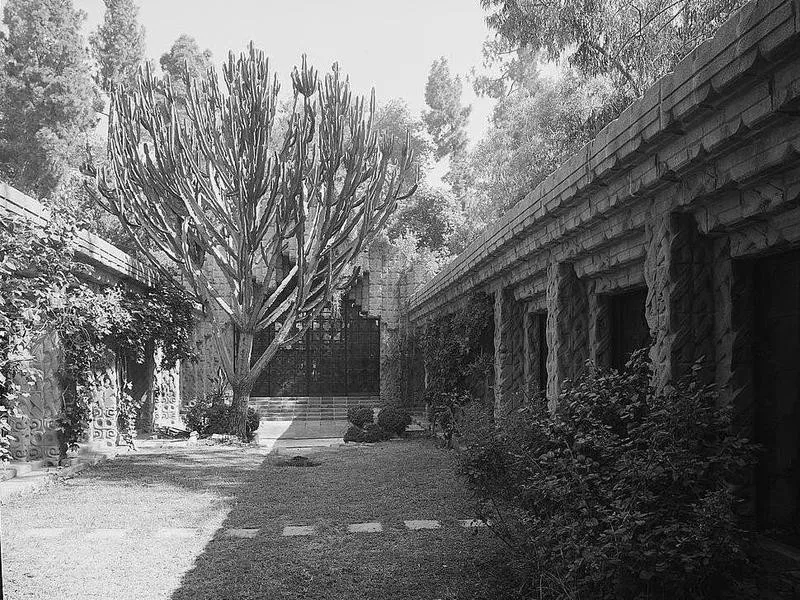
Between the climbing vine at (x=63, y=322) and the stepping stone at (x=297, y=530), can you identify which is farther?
the climbing vine at (x=63, y=322)

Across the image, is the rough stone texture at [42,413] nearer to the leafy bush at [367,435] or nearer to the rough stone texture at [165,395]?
the rough stone texture at [165,395]

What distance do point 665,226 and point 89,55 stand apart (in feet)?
95.3

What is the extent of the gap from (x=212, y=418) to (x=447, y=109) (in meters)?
32.2

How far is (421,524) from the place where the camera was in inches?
272

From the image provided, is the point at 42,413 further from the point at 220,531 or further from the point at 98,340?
the point at 220,531

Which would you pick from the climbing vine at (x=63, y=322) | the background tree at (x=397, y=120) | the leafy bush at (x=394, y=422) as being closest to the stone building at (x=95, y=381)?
the climbing vine at (x=63, y=322)

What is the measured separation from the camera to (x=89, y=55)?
95.0 ft

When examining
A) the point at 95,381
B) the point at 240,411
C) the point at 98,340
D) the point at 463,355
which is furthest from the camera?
the point at 240,411

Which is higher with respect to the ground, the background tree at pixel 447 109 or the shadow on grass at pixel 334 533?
the background tree at pixel 447 109

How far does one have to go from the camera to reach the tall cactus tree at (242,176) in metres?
14.5

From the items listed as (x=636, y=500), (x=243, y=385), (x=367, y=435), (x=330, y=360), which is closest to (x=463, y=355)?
(x=367, y=435)

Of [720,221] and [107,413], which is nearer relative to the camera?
[720,221]

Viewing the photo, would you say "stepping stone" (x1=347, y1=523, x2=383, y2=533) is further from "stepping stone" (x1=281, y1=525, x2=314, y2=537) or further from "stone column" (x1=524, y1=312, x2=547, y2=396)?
"stone column" (x1=524, y1=312, x2=547, y2=396)

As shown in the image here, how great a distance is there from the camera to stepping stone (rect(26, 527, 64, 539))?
21.5 feet
